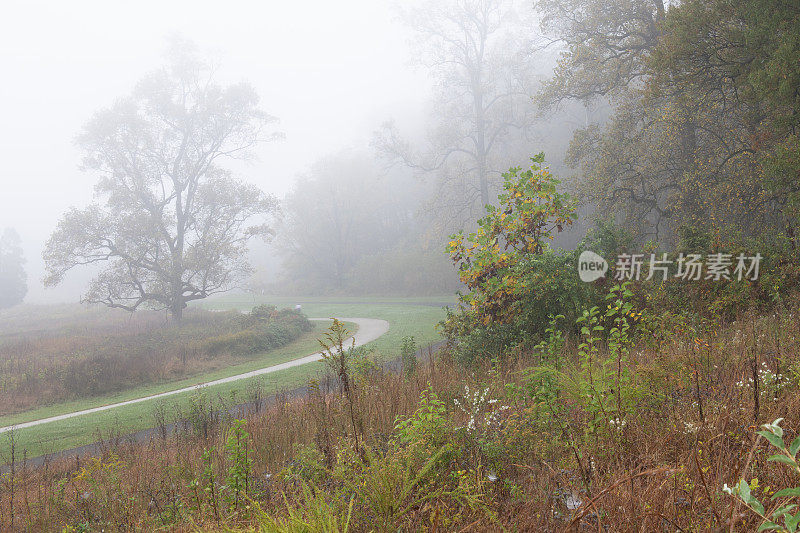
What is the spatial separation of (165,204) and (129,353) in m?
8.71

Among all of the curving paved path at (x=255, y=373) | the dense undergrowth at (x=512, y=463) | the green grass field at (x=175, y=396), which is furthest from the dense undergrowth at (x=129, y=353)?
the dense undergrowth at (x=512, y=463)

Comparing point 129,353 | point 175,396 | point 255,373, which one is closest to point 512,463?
point 175,396

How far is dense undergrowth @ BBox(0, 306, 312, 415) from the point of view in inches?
536

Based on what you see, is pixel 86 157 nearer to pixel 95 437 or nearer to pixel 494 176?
pixel 95 437

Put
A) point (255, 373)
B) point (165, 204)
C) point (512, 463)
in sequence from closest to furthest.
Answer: point (512, 463) → point (255, 373) → point (165, 204)

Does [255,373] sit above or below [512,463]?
below

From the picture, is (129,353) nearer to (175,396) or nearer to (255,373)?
(255,373)

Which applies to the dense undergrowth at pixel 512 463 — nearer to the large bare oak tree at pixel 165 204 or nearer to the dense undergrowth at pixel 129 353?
the dense undergrowth at pixel 129 353

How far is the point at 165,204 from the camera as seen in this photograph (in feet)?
73.5

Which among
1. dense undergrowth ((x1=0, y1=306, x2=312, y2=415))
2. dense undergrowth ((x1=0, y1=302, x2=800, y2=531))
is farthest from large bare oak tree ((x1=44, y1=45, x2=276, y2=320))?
dense undergrowth ((x1=0, y1=302, x2=800, y2=531))

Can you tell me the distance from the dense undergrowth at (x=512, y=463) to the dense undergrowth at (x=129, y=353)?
340 inches

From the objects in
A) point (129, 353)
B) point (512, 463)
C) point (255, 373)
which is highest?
point (512, 463)

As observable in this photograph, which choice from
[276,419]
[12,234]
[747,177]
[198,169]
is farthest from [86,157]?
[12,234]

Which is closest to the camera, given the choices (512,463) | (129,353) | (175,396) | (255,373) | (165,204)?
(512,463)
